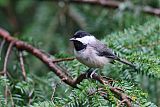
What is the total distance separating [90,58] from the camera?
2508mm

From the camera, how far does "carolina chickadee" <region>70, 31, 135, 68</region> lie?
248 cm

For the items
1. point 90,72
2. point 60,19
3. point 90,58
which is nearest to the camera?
point 90,72

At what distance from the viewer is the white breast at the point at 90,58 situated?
247 centimetres

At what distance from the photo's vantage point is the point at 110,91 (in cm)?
200

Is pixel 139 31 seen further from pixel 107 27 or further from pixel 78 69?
pixel 107 27

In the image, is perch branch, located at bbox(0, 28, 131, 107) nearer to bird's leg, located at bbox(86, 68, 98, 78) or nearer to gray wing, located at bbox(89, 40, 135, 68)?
bird's leg, located at bbox(86, 68, 98, 78)

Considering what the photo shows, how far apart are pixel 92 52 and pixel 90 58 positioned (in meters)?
0.09

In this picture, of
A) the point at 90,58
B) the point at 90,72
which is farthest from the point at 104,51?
the point at 90,72

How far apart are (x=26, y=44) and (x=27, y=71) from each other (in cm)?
21

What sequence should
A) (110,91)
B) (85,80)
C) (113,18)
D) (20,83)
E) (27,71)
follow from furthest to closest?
1. (113,18)
2. (27,71)
3. (20,83)
4. (85,80)
5. (110,91)

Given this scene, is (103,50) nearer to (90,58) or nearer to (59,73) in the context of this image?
(90,58)

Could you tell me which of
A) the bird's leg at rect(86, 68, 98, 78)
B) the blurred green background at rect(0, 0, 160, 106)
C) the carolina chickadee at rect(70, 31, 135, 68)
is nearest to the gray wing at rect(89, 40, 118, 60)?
the carolina chickadee at rect(70, 31, 135, 68)

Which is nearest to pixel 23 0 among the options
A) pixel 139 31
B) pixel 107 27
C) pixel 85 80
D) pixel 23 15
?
pixel 23 15

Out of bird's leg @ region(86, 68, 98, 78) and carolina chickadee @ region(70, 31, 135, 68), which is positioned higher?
carolina chickadee @ region(70, 31, 135, 68)
